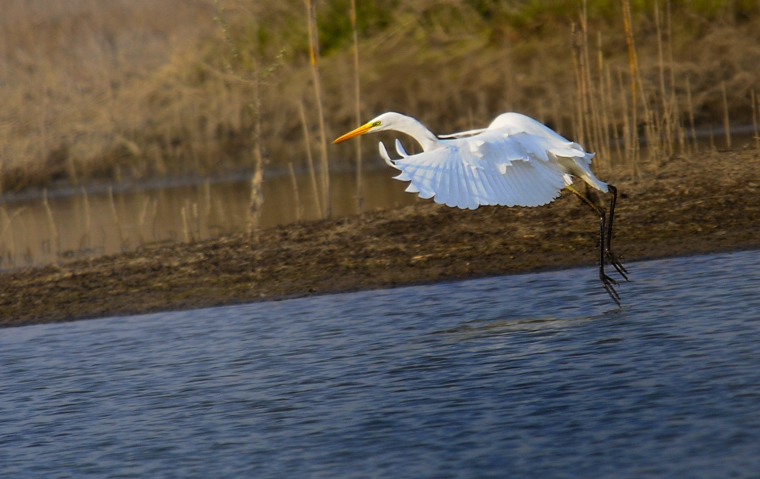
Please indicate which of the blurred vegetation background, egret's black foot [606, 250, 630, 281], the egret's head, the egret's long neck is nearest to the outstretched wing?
the egret's long neck

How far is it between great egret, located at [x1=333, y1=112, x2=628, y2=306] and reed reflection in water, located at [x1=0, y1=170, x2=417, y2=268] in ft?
19.2

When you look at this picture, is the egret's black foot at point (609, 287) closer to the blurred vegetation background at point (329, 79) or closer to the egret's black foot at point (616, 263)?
the egret's black foot at point (616, 263)

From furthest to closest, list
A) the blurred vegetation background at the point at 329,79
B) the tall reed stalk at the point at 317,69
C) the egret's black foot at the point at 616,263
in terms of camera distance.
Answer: the blurred vegetation background at the point at 329,79, the tall reed stalk at the point at 317,69, the egret's black foot at the point at 616,263

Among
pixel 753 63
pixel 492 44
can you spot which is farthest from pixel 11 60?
pixel 753 63

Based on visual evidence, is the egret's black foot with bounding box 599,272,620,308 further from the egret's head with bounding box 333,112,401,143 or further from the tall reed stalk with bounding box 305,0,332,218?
the tall reed stalk with bounding box 305,0,332,218

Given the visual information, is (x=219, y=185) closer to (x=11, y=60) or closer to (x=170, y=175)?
(x=170, y=175)

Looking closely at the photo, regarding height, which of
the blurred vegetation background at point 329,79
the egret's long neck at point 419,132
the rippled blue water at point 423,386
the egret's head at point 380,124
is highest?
the blurred vegetation background at point 329,79

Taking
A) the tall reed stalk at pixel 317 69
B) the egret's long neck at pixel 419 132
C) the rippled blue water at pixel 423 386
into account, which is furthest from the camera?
the tall reed stalk at pixel 317 69

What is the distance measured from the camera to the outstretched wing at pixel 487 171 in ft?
21.4

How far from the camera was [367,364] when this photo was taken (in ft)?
24.6

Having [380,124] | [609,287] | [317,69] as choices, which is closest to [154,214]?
[317,69]

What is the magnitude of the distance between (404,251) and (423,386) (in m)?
4.23

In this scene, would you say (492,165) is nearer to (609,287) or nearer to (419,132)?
(419,132)

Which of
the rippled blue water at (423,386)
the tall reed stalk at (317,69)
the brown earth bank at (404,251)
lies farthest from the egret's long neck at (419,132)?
the tall reed stalk at (317,69)
